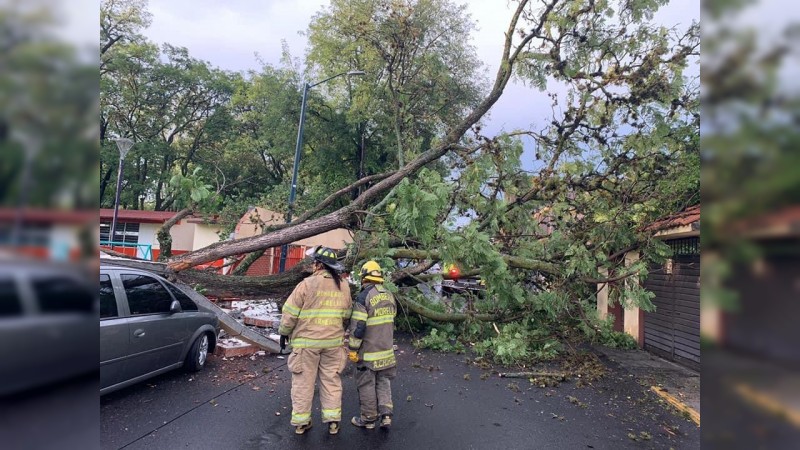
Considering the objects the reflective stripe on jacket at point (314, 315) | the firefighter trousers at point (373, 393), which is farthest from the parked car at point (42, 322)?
the firefighter trousers at point (373, 393)

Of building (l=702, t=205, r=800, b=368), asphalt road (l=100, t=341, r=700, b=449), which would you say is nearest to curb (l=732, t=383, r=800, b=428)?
building (l=702, t=205, r=800, b=368)

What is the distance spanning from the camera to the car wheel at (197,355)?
602cm

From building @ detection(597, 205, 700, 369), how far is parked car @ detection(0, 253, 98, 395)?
22.8 feet

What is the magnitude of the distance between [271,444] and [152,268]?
3.50 m

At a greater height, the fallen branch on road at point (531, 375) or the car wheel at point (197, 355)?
the car wheel at point (197, 355)

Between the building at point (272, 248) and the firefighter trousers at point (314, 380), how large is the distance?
12.0 ft

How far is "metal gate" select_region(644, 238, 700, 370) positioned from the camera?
290 inches

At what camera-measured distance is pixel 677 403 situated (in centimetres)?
550

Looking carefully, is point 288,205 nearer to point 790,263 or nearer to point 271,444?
point 271,444

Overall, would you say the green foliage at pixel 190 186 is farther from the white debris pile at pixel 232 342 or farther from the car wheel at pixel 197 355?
the white debris pile at pixel 232 342

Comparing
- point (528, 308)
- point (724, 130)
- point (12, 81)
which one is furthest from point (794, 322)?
point (528, 308)

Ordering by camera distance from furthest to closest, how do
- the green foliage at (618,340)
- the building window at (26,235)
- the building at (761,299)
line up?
the green foliage at (618,340) → the building window at (26,235) → the building at (761,299)

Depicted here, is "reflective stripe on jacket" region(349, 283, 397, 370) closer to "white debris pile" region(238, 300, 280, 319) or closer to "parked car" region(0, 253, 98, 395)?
"parked car" region(0, 253, 98, 395)

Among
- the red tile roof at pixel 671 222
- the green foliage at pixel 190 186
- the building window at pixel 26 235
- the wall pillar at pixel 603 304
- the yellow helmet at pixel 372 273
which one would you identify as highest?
the green foliage at pixel 190 186
